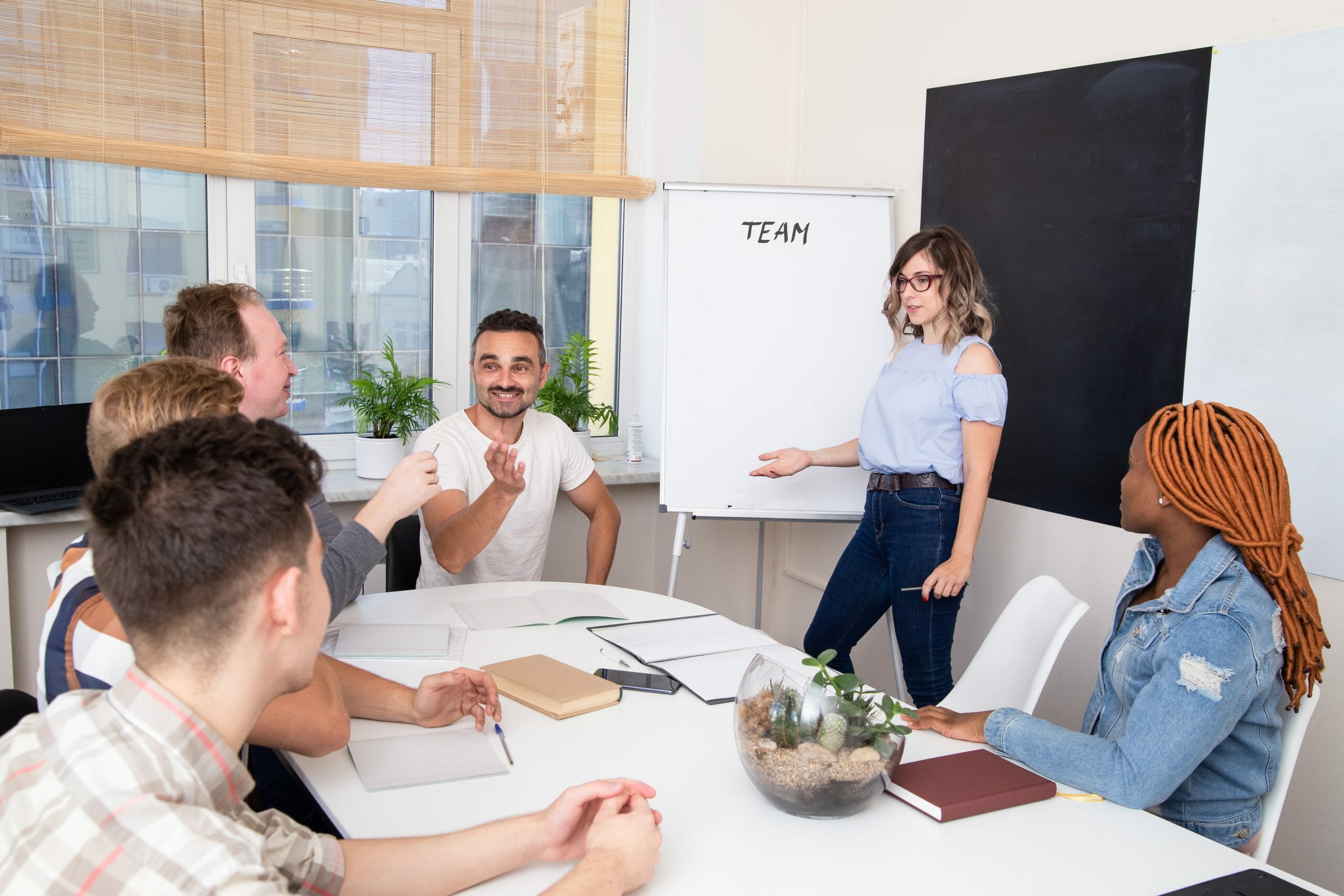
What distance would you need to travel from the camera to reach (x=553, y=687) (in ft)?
5.77

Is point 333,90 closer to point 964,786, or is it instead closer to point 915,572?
point 915,572

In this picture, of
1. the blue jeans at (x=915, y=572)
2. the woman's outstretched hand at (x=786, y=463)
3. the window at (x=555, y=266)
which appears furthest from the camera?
the window at (x=555, y=266)

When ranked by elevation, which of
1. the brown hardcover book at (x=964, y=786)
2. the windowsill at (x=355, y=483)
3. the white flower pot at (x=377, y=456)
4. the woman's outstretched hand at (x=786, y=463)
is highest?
the woman's outstretched hand at (x=786, y=463)

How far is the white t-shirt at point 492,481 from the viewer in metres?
2.88

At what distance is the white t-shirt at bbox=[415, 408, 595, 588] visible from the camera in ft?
9.46

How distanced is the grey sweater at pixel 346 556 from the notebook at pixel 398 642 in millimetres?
85

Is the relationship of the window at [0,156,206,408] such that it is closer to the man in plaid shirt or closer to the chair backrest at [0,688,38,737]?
the chair backrest at [0,688,38,737]

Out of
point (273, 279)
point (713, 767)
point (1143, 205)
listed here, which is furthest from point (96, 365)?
point (1143, 205)

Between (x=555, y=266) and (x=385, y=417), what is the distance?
0.97 metres

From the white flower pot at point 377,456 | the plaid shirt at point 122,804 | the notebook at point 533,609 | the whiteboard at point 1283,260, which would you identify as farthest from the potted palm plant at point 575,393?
the plaid shirt at point 122,804

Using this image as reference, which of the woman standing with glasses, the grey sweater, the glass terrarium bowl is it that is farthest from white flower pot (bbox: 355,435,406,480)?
the glass terrarium bowl

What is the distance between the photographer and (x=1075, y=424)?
292 centimetres

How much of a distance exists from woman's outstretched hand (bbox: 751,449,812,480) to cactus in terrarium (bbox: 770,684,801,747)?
1.80m

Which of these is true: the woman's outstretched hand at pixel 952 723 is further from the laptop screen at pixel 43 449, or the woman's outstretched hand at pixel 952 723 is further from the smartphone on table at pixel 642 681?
the laptop screen at pixel 43 449
